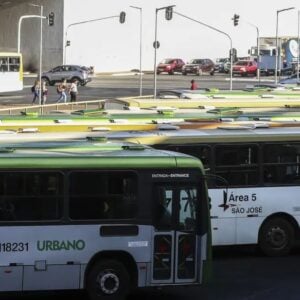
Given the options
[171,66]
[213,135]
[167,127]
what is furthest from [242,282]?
[171,66]

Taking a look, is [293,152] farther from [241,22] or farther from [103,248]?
[241,22]

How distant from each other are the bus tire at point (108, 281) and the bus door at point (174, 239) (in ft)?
1.35

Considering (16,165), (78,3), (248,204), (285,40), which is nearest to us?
(16,165)

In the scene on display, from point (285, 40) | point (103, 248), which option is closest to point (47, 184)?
point (103, 248)

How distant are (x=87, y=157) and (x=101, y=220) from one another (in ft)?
2.75

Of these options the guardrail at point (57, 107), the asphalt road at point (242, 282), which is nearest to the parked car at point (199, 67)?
the guardrail at point (57, 107)

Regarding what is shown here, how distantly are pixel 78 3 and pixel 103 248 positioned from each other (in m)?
78.8

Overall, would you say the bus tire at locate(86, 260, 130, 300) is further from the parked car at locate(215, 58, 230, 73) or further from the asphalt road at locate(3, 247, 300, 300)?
the parked car at locate(215, 58, 230, 73)

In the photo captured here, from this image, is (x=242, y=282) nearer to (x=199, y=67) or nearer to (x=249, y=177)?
(x=249, y=177)

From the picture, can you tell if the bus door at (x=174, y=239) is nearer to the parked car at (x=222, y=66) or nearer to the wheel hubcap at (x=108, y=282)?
the wheel hubcap at (x=108, y=282)

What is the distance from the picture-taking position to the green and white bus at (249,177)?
1359 cm

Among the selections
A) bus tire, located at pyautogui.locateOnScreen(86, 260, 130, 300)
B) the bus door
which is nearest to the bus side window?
the bus door

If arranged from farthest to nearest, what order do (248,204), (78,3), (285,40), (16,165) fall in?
(285,40) → (78,3) → (248,204) → (16,165)

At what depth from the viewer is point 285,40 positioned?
93.4 m
